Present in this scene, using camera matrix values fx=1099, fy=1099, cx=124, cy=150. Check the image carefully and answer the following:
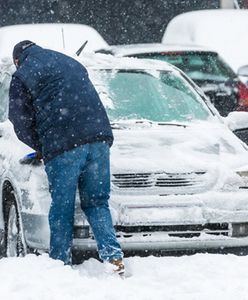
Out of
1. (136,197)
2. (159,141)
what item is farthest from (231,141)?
(136,197)

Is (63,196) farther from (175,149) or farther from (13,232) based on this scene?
(175,149)

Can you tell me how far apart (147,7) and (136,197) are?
68.2 feet

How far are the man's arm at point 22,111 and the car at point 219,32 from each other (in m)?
11.7

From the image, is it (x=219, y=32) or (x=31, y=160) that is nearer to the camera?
(x=31, y=160)

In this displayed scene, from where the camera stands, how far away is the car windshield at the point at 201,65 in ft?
44.7

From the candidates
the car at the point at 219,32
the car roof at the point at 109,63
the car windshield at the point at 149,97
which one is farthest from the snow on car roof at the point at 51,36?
the car windshield at the point at 149,97

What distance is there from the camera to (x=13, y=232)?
25.3ft

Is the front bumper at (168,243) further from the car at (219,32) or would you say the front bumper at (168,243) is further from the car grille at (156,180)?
the car at (219,32)

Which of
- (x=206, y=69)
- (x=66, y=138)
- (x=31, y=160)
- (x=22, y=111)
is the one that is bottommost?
(x=206, y=69)

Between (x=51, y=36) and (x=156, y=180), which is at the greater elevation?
(x=156, y=180)

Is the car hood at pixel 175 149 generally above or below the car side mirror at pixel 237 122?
above

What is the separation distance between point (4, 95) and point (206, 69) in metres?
5.27

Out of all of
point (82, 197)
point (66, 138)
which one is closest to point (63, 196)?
point (82, 197)

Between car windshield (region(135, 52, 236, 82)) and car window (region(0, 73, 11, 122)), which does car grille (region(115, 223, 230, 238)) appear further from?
car windshield (region(135, 52, 236, 82))
